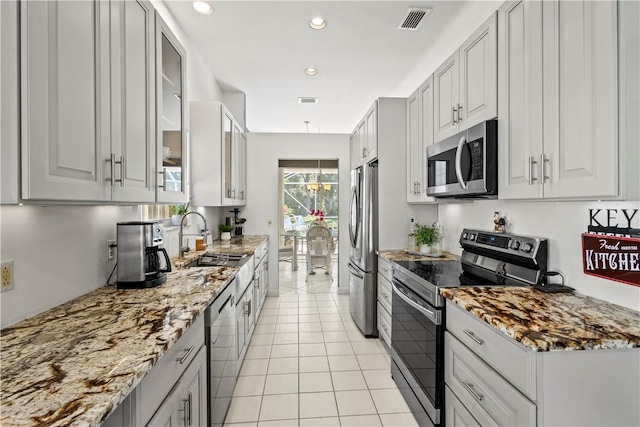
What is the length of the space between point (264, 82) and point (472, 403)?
407 centimetres

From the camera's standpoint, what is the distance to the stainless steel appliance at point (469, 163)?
72.9 inches

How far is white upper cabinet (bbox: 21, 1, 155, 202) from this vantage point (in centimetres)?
91

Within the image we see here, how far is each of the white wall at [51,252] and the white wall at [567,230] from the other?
2.26m

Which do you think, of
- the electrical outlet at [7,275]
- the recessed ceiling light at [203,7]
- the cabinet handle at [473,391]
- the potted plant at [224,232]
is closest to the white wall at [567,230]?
the cabinet handle at [473,391]

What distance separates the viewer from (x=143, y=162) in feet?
5.05

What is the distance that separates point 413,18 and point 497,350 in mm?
2702

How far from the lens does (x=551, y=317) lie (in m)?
1.30

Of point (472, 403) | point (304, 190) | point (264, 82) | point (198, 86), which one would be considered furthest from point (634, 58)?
point (304, 190)

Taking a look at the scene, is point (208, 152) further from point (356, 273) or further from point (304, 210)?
point (304, 210)

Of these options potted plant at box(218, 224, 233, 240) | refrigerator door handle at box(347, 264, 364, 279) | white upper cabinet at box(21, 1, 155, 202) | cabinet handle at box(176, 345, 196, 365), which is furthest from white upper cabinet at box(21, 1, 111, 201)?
potted plant at box(218, 224, 233, 240)

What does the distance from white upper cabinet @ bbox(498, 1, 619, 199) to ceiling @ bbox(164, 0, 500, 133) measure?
4.11ft

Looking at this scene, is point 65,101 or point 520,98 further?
point 520,98

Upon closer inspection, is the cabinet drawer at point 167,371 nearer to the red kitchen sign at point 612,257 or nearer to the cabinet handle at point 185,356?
the cabinet handle at point 185,356

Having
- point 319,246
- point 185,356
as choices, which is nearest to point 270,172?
point 319,246
